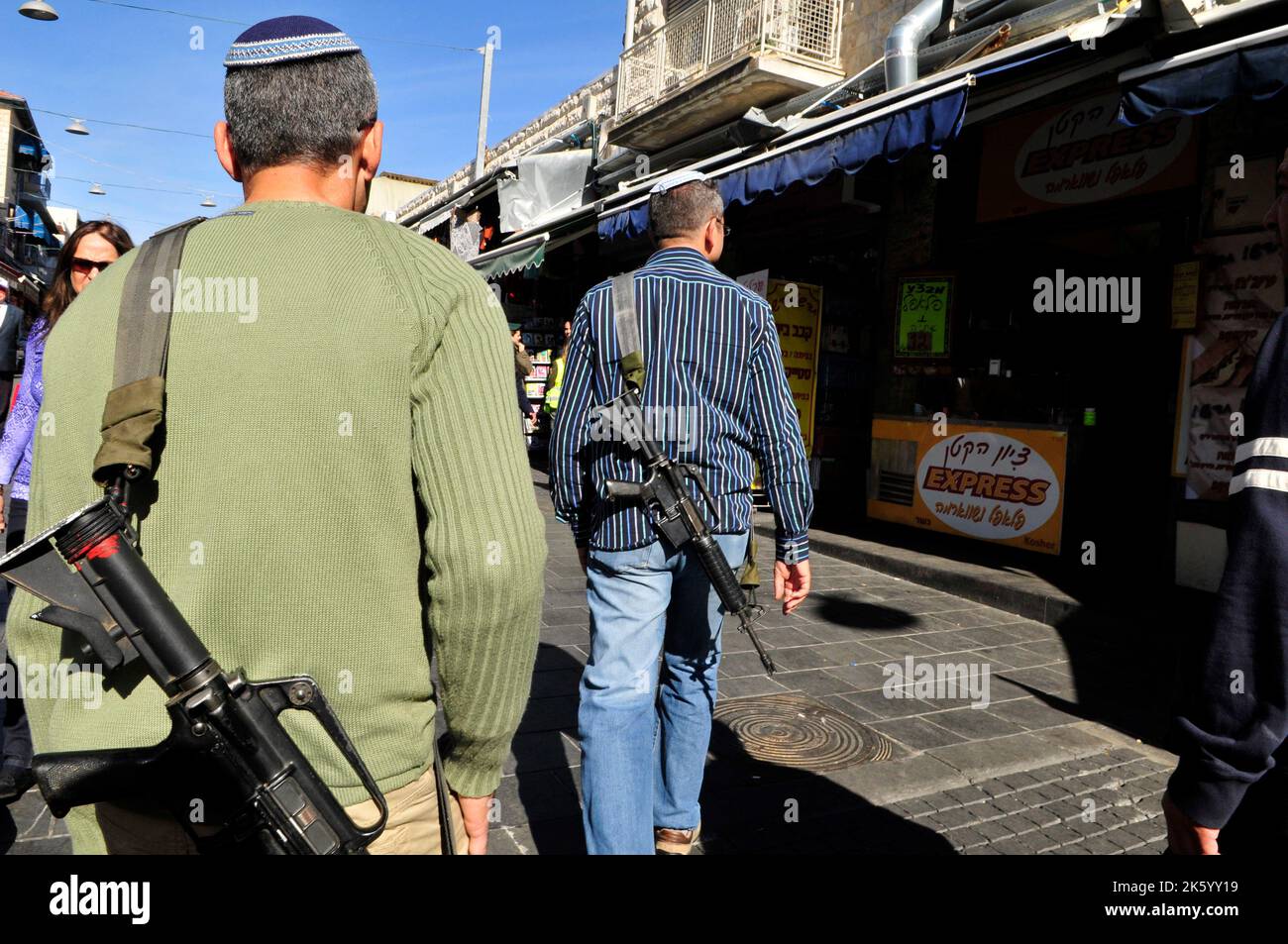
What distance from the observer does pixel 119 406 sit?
3.68 feet

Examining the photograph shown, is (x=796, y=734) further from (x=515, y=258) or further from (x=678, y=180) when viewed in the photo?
(x=515, y=258)

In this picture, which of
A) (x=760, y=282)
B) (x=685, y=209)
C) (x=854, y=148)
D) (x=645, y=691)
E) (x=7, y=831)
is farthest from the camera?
(x=760, y=282)

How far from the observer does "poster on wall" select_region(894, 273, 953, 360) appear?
9.00 metres

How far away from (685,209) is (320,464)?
6.68ft

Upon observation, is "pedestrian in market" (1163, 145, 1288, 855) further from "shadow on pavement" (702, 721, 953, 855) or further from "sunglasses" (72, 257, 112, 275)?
"sunglasses" (72, 257, 112, 275)

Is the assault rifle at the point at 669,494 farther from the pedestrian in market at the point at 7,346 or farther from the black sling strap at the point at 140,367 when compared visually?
the pedestrian in market at the point at 7,346

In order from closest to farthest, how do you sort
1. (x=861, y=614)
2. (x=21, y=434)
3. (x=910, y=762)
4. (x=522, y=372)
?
(x=21, y=434) < (x=910, y=762) < (x=861, y=614) < (x=522, y=372)

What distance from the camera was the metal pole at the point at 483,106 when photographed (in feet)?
74.7

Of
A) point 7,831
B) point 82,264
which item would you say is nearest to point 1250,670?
point 7,831

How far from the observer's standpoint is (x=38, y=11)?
21.3 meters

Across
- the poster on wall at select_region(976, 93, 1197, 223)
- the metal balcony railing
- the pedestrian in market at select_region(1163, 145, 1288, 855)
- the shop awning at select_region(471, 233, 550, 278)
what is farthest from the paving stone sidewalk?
the metal balcony railing

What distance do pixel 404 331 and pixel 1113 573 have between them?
7395 mm
